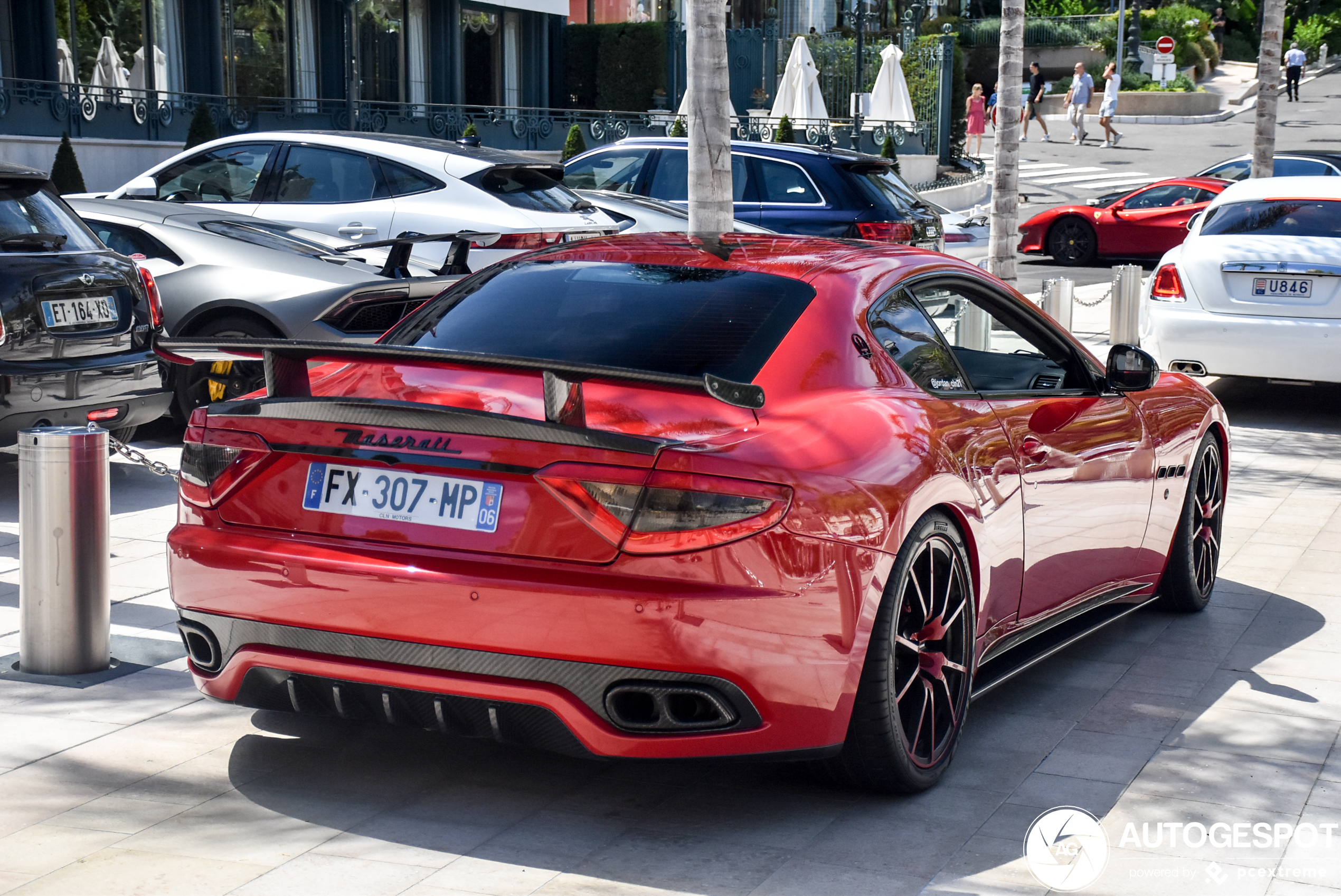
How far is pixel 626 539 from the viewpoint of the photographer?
143 inches

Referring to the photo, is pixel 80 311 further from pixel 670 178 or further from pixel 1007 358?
pixel 670 178

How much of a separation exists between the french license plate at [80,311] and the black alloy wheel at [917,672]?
4.96m

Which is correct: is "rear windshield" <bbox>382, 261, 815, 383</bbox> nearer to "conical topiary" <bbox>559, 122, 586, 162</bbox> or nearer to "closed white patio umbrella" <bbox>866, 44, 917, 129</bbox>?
"conical topiary" <bbox>559, 122, 586, 162</bbox>

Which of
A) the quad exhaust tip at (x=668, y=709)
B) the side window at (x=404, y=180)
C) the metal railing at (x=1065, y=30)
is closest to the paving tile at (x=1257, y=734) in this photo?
the quad exhaust tip at (x=668, y=709)

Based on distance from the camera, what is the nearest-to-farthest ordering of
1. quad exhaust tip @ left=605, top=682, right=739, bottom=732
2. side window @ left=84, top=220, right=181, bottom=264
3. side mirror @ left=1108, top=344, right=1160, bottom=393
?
quad exhaust tip @ left=605, top=682, right=739, bottom=732 < side mirror @ left=1108, top=344, right=1160, bottom=393 < side window @ left=84, top=220, right=181, bottom=264

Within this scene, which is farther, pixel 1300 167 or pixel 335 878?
pixel 1300 167

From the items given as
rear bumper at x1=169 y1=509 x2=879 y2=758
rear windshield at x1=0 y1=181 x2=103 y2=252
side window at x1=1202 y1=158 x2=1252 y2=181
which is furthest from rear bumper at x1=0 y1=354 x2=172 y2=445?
side window at x1=1202 y1=158 x2=1252 y2=181

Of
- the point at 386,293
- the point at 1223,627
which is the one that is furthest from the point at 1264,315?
the point at 386,293

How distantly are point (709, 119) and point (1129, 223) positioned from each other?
15469 millimetres

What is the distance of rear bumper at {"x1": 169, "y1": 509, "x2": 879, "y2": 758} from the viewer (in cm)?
362

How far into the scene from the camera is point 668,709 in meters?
3.71

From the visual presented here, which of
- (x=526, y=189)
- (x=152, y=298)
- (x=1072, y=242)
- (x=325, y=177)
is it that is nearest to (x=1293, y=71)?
(x=1072, y=242)

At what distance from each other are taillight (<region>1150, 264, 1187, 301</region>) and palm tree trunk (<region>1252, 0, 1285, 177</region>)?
30.0ft

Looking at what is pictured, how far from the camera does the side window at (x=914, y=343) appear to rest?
452 centimetres
